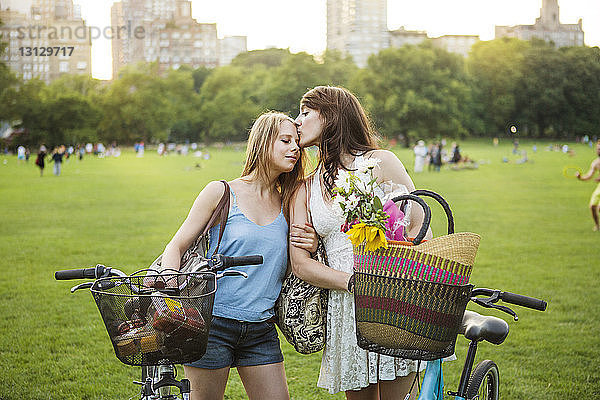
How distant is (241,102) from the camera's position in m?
36.2

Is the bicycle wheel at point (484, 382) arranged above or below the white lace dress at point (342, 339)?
below

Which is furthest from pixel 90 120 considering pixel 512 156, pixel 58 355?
pixel 58 355

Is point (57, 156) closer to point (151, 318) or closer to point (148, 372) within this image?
point (148, 372)

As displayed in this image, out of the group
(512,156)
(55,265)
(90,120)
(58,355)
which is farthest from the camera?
(512,156)

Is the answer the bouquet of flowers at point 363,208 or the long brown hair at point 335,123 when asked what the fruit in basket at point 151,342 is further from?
the long brown hair at point 335,123

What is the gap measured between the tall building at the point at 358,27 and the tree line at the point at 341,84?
32.6 inches

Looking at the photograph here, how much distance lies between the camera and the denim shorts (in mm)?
2666

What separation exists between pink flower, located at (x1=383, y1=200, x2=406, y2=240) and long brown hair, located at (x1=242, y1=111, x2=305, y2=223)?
664 millimetres

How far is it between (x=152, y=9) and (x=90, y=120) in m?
4.44

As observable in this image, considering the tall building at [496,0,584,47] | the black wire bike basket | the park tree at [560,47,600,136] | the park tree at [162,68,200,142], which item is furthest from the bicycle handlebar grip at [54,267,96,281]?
the park tree at [162,68,200,142]

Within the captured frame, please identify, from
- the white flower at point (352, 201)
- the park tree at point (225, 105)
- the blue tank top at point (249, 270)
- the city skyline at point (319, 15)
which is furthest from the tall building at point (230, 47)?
the white flower at point (352, 201)

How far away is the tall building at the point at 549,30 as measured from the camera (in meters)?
21.4

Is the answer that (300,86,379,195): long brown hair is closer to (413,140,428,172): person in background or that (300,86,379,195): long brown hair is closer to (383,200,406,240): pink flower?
(383,200,406,240): pink flower

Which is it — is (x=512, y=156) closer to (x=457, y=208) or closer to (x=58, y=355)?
(x=457, y=208)
